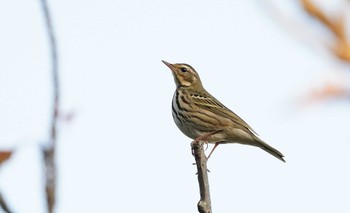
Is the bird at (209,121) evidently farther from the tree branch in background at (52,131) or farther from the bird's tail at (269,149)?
the tree branch in background at (52,131)

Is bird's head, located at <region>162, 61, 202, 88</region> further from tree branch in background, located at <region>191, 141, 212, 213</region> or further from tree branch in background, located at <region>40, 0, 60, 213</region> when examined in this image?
tree branch in background, located at <region>40, 0, 60, 213</region>

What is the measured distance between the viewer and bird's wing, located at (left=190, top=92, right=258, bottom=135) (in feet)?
28.6

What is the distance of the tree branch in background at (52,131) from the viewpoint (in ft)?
6.34

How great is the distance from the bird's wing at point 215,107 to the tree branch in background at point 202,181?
401 cm

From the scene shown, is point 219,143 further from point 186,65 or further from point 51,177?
point 51,177

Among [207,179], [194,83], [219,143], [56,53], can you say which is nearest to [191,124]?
[219,143]

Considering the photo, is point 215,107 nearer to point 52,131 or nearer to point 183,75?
point 183,75

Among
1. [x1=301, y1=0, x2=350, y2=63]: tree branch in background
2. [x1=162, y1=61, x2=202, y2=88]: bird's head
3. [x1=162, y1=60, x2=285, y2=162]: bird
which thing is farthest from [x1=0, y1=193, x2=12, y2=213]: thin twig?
[x1=162, y1=61, x2=202, y2=88]: bird's head

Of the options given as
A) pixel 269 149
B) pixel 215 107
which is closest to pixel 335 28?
pixel 269 149

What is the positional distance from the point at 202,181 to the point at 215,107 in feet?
17.4

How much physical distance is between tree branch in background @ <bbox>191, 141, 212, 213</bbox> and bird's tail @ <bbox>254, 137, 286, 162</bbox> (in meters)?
3.44

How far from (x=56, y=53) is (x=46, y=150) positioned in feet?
1.43

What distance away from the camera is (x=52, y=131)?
2.14 m

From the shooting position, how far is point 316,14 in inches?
69.1
